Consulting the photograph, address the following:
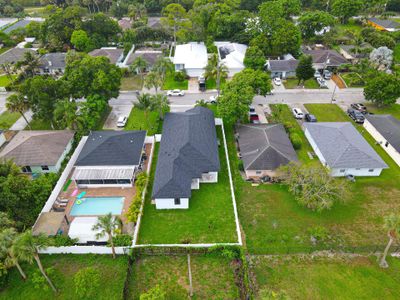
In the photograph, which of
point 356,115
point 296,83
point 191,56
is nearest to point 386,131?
point 356,115

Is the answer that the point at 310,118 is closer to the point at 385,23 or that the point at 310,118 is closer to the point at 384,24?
the point at 384,24

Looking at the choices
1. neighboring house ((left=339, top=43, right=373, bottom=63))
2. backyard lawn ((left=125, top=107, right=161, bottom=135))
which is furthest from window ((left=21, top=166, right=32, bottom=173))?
neighboring house ((left=339, top=43, right=373, bottom=63))

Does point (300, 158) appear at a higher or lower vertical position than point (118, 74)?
lower

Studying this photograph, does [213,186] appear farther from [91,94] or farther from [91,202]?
[91,94]

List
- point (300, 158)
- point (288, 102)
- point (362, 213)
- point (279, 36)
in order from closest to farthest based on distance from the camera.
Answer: point (362, 213) → point (300, 158) → point (288, 102) → point (279, 36)

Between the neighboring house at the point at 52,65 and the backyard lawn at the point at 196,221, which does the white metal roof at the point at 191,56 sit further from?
the backyard lawn at the point at 196,221

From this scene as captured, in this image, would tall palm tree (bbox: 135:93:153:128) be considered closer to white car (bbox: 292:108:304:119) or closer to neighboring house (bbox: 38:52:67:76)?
white car (bbox: 292:108:304:119)

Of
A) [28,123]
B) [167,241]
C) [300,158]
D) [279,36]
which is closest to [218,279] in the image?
[167,241]
